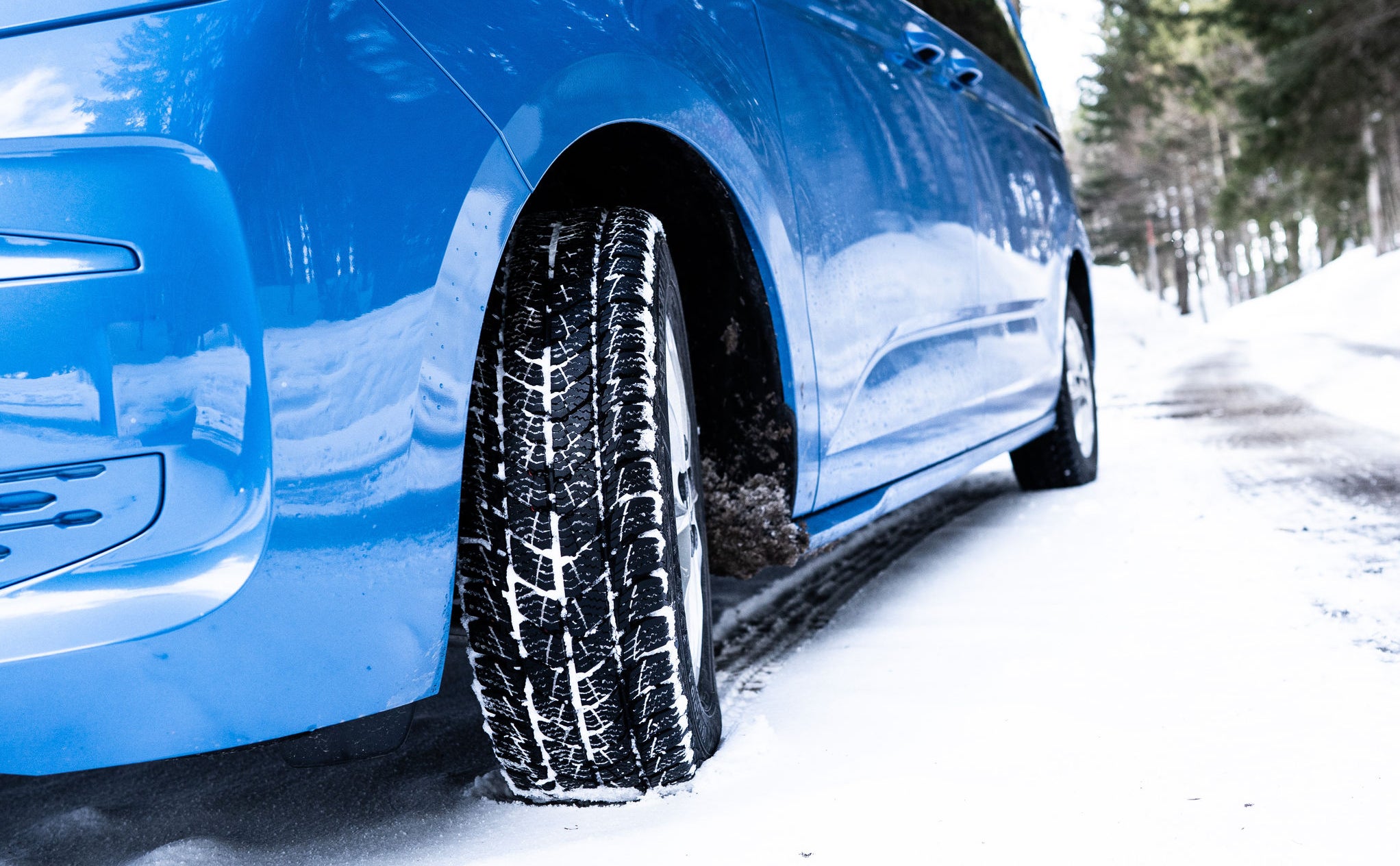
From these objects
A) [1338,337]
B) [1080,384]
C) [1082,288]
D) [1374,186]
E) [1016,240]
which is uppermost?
[1374,186]

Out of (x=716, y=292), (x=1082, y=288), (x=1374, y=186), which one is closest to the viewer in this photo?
(x=716, y=292)

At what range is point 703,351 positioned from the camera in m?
1.85

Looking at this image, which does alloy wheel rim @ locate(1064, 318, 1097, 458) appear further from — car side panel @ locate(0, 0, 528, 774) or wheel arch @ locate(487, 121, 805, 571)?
car side panel @ locate(0, 0, 528, 774)

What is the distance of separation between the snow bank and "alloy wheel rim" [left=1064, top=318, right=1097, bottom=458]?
4.91ft

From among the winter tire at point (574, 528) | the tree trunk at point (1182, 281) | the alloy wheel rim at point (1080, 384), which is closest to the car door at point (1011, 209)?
the alloy wheel rim at point (1080, 384)

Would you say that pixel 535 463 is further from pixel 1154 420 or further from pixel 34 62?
pixel 1154 420

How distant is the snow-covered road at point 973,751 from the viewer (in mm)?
1255

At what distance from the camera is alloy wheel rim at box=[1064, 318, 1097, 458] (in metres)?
3.84

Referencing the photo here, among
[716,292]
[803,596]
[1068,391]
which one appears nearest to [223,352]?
[716,292]

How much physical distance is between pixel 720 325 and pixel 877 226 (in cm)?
39

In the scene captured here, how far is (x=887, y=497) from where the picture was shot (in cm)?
216

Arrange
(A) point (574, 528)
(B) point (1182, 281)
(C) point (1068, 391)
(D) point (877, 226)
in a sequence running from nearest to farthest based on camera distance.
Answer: (A) point (574, 528) < (D) point (877, 226) < (C) point (1068, 391) < (B) point (1182, 281)

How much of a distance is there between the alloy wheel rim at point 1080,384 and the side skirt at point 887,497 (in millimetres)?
906

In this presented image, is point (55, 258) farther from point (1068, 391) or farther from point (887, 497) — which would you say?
point (1068, 391)
